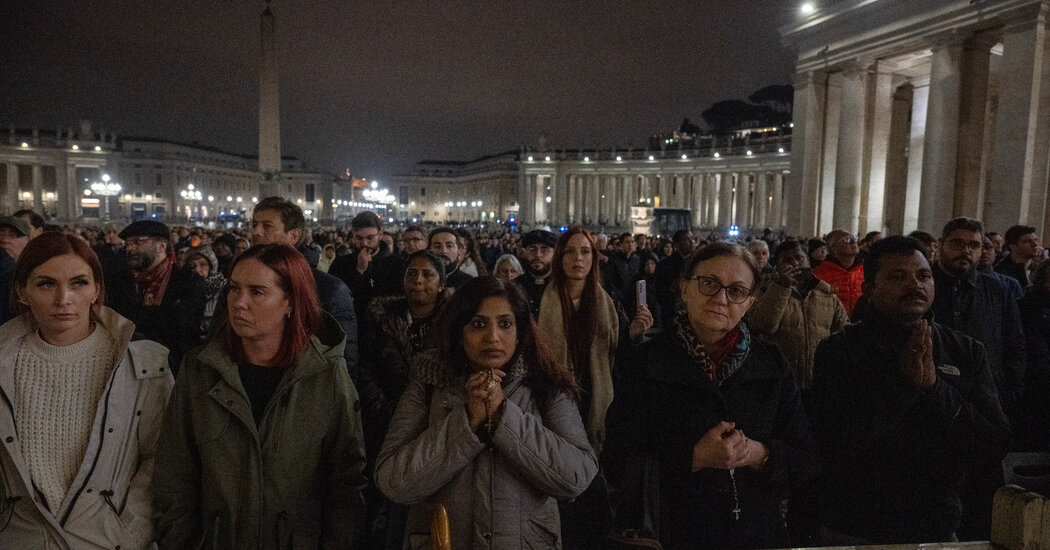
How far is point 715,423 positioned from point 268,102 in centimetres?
2611

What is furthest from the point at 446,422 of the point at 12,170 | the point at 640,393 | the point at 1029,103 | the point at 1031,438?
the point at 12,170

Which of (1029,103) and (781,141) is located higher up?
(781,141)

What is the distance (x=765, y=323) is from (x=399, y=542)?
10.9 feet

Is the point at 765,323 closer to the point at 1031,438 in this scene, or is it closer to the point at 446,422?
the point at 1031,438

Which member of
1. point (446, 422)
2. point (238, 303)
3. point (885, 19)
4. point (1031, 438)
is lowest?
point (1031, 438)

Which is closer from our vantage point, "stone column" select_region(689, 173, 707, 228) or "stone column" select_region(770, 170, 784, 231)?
"stone column" select_region(770, 170, 784, 231)

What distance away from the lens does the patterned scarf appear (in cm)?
258

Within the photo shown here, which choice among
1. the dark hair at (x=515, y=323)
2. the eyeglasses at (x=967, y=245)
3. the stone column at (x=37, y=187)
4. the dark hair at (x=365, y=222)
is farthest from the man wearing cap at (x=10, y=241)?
the stone column at (x=37, y=187)

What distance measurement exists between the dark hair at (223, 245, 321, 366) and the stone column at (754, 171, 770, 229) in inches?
2372

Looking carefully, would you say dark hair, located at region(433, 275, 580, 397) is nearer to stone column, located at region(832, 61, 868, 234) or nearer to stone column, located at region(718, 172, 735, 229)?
stone column, located at region(832, 61, 868, 234)

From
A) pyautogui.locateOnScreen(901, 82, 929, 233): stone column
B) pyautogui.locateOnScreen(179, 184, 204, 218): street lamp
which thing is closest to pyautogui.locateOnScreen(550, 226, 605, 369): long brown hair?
pyautogui.locateOnScreen(901, 82, 929, 233): stone column

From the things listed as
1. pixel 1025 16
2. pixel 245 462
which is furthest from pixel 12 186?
pixel 1025 16

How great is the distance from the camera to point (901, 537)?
2736 mm

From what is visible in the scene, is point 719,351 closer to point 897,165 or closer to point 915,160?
point 915,160
